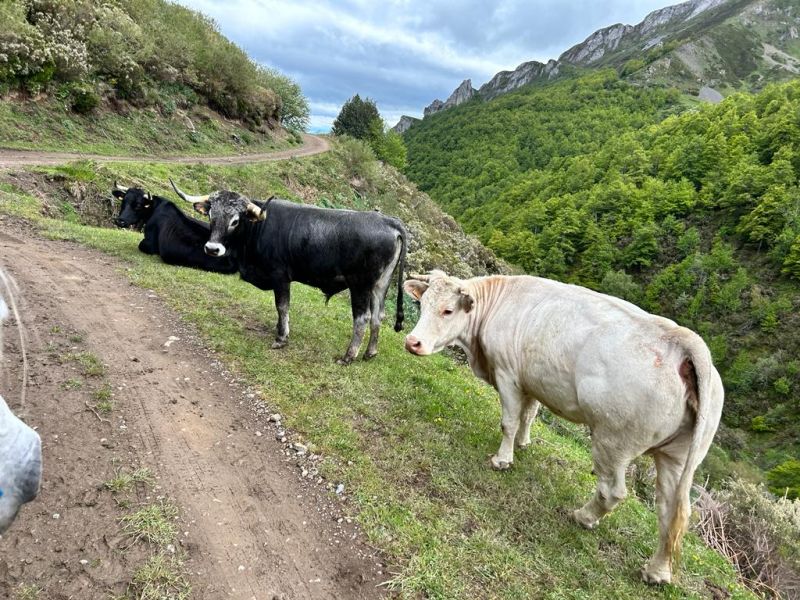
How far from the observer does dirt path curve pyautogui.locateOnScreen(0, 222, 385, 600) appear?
3674mm

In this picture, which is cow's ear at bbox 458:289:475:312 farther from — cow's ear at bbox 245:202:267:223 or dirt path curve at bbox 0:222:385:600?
cow's ear at bbox 245:202:267:223

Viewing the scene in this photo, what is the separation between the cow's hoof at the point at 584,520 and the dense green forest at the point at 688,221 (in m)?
27.6

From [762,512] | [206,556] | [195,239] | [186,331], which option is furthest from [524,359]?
[195,239]

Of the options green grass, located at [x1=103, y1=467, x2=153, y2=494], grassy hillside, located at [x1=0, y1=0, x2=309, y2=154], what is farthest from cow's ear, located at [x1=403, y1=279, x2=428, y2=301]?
grassy hillside, located at [x1=0, y1=0, x2=309, y2=154]

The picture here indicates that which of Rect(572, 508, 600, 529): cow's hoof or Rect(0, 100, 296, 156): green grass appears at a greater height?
Rect(0, 100, 296, 156): green grass

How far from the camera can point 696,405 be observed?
3908 mm

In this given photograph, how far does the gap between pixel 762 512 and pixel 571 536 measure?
21.8ft

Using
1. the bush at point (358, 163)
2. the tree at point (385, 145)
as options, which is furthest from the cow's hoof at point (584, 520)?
the tree at point (385, 145)

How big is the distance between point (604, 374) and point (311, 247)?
5020 millimetres

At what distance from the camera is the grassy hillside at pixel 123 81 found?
808 inches

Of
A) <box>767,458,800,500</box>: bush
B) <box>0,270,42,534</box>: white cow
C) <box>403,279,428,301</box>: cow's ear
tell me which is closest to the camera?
<box>0,270,42,534</box>: white cow

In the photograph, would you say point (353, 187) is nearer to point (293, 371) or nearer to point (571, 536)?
point (293, 371)

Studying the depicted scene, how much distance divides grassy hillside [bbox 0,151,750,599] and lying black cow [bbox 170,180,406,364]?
960mm

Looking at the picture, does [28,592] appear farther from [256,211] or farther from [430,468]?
[256,211]
